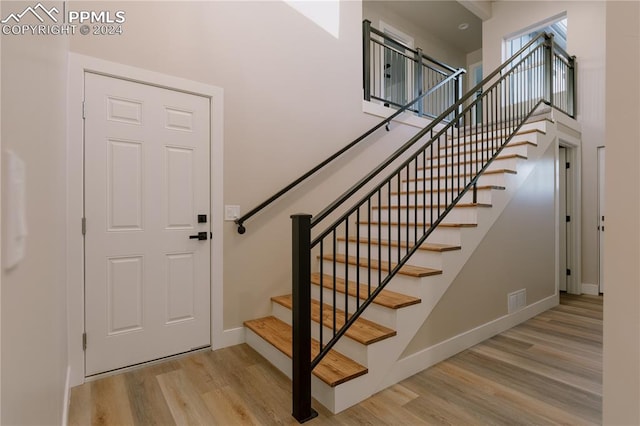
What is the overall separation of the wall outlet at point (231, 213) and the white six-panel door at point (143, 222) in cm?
14

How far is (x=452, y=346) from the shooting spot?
8.37 feet

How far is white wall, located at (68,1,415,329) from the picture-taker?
7.94 feet

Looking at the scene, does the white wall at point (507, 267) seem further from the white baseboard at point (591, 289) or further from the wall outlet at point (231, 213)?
the wall outlet at point (231, 213)

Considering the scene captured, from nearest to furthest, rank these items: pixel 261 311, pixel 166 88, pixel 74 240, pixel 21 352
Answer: pixel 21 352 < pixel 74 240 < pixel 166 88 < pixel 261 311

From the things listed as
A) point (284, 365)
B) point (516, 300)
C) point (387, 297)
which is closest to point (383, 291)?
point (387, 297)

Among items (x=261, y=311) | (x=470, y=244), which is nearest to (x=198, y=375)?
(x=261, y=311)

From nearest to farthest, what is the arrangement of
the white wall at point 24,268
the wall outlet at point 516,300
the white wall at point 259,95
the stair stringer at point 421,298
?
1. the white wall at point 24,268
2. the stair stringer at point 421,298
3. the white wall at point 259,95
4. the wall outlet at point 516,300

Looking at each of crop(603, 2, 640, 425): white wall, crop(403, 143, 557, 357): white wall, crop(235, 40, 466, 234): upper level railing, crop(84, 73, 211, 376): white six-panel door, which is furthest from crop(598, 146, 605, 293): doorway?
crop(84, 73, 211, 376): white six-panel door

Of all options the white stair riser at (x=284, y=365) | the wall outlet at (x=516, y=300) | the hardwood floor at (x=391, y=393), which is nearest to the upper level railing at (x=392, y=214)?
the white stair riser at (x=284, y=365)

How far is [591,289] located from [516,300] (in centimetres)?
211

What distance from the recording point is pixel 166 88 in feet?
7.97

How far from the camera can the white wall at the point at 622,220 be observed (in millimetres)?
838

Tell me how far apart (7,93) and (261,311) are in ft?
8.54

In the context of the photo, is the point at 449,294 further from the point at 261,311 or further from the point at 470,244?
the point at 261,311
